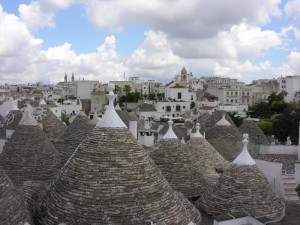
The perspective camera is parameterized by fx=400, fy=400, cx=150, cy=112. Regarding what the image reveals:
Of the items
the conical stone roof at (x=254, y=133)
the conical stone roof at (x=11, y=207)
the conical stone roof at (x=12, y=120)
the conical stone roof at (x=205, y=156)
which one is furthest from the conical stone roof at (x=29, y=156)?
the conical stone roof at (x=254, y=133)

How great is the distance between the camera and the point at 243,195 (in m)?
10.9

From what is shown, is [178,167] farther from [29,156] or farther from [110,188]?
[110,188]

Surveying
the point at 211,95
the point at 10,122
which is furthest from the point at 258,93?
the point at 10,122

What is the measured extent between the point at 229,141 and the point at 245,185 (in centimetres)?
917

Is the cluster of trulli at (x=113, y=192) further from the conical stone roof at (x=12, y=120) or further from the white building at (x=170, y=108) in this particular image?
the white building at (x=170, y=108)

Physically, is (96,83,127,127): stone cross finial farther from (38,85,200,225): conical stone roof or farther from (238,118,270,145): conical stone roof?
(238,118,270,145): conical stone roof

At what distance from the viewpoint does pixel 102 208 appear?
764 cm

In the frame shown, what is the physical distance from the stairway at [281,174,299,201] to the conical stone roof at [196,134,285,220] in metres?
3.14

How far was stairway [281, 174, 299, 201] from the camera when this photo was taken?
1436 centimetres

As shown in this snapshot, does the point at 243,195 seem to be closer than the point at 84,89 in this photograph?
Yes

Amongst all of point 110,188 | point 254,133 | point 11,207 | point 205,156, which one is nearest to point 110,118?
point 110,188

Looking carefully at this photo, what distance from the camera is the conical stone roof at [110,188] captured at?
768 centimetres

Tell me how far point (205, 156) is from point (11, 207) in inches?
371

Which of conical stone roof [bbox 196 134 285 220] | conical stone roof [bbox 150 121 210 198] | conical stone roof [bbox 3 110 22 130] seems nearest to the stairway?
conical stone roof [bbox 196 134 285 220]
